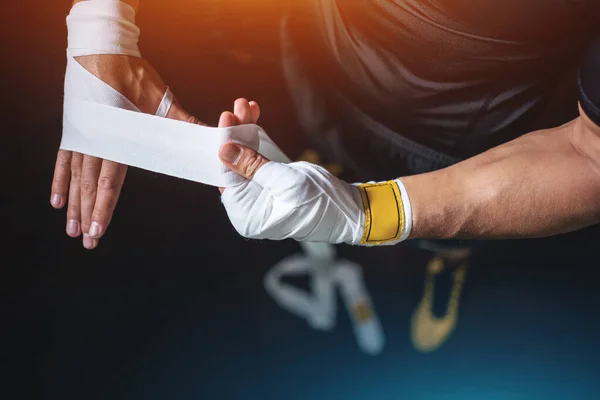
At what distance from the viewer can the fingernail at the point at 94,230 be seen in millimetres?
913

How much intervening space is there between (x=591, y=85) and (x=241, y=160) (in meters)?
0.46

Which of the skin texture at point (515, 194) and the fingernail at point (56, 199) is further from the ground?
the skin texture at point (515, 194)

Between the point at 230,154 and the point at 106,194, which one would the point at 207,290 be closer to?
the point at 106,194

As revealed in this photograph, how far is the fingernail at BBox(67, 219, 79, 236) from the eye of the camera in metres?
0.92

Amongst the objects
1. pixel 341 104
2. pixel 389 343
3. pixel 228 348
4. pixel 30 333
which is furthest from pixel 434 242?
pixel 30 333

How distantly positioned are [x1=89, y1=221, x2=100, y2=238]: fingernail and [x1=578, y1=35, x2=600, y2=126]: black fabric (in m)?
0.73

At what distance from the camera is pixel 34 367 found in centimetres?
102

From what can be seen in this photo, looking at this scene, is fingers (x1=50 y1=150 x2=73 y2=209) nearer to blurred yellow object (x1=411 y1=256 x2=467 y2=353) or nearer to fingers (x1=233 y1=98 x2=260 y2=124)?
fingers (x1=233 y1=98 x2=260 y2=124)

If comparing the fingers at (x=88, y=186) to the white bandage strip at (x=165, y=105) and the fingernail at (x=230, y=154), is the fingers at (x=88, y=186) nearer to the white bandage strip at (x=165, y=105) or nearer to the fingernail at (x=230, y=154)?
the white bandage strip at (x=165, y=105)

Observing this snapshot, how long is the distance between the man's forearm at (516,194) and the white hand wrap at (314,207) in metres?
0.04

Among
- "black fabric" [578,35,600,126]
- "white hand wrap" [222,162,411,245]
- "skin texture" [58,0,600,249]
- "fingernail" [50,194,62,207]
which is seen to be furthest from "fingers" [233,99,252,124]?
"black fabric" [578,35,600,126]

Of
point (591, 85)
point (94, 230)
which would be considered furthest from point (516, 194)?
point (94, 230)

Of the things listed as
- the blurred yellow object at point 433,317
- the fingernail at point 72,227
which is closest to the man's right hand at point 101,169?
the fingernail at point 72,227

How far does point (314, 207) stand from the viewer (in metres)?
0.71
